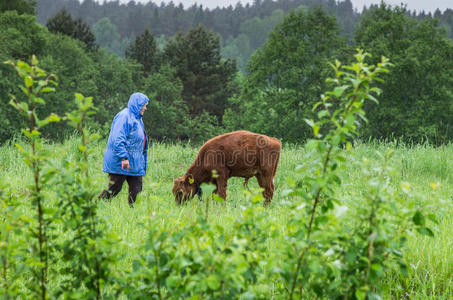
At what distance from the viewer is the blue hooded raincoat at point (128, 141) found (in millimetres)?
6391

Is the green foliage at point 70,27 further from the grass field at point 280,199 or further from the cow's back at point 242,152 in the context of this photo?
the cow's back at point 242,152

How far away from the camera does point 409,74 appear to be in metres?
30.5

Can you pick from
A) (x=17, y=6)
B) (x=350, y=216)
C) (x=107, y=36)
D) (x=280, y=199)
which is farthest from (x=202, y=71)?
(x=107, y=36)

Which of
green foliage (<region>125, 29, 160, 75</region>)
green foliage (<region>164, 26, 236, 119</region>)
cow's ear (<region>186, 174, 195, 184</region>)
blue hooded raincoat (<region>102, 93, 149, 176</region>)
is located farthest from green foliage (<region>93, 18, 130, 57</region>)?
blue hooded raincoat (<region>102, 93, 149, 176</region>)

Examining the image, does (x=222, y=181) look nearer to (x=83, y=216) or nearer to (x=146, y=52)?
(x=83, y=216)

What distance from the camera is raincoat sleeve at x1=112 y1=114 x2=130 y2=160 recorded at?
633cm

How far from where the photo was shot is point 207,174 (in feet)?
25.3

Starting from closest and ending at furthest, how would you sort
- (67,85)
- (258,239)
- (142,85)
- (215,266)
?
(215,266)
(258,239)
(67,85)
(142,85)

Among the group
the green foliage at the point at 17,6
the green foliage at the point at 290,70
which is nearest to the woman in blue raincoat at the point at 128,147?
the green foliage at the point at 290,70

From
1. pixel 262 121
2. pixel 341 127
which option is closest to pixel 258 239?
pixel 341 127

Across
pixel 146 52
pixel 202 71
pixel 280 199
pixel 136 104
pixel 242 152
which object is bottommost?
pixel 280 199

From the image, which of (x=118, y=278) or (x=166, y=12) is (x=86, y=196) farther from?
(x=166, y=12)

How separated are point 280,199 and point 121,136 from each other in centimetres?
324

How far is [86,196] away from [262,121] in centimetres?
2775
